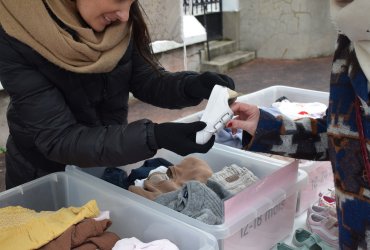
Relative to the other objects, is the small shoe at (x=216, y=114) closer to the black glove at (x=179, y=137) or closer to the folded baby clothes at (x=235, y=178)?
the black glove at (x=179, y=137)

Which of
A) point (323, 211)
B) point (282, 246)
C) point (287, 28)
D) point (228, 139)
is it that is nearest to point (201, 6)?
point (287, 28)

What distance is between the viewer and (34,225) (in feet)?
2.82

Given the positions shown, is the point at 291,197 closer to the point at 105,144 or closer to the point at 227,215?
the point at 227,215

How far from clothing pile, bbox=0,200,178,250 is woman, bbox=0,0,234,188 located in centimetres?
12

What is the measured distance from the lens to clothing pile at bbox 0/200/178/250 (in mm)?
829

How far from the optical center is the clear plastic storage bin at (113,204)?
2.87 ft

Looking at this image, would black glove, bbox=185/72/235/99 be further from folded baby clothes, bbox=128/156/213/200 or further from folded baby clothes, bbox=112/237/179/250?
folded baby clothes, bbox=112/237/179/250

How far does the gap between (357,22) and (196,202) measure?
1.64ft

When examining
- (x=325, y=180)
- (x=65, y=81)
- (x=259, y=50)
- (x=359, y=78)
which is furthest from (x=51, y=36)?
(x=259, y=50)

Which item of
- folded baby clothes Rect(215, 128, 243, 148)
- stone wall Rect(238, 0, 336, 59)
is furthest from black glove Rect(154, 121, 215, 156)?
stone wall Rect(238, 0, 336, 59)

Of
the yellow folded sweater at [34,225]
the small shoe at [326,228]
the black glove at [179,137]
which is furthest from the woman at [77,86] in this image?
the small shoe at [326,228]

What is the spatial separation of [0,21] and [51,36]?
0.12 meters

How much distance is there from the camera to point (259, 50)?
5.90 meters

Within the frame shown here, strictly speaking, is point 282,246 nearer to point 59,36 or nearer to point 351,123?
point 351,123
